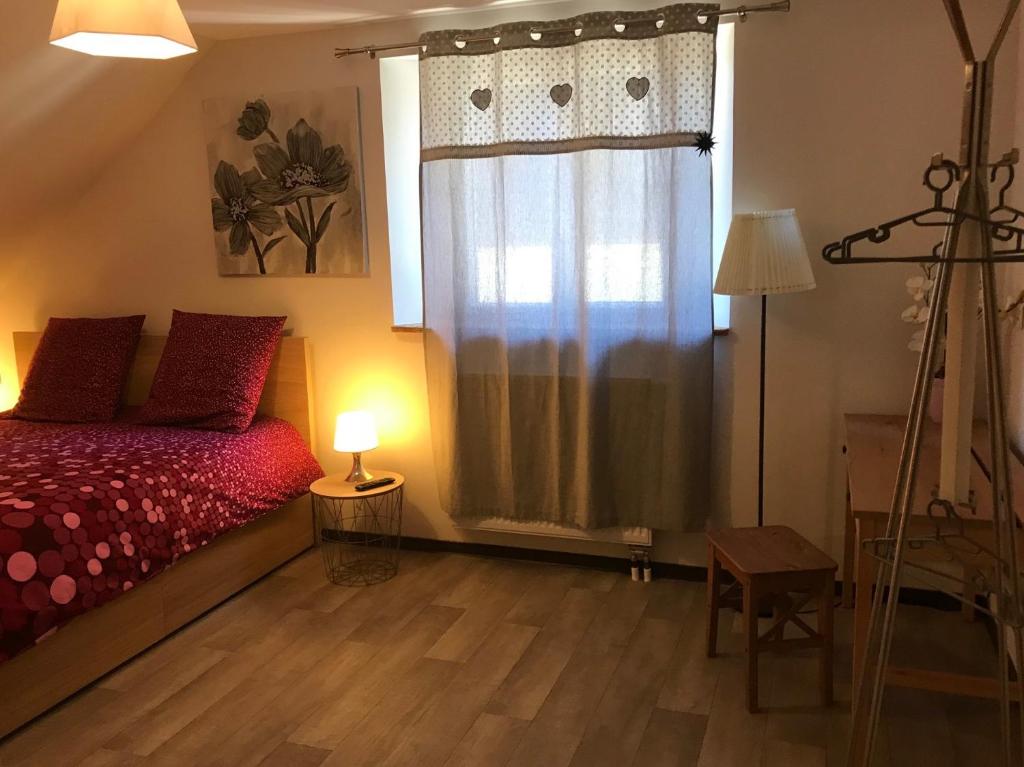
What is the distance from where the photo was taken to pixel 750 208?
2.94 metres

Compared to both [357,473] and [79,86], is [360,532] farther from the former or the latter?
[79,86]

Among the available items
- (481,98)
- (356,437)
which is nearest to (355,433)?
(356,437)

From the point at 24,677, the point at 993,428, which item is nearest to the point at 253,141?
the point at 24,677

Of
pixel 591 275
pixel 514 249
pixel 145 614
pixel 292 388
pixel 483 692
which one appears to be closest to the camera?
pixel 483 692

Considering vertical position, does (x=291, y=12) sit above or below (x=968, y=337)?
above

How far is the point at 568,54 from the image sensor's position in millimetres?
2951

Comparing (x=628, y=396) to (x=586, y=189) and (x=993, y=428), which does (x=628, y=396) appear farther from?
(x=993, y=428)

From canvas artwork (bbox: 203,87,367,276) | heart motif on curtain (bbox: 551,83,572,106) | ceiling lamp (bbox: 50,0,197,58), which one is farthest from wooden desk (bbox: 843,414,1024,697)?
canvas artwork (bbox: 203,87,367,276)

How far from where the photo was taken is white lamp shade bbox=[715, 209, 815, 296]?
2.61 m

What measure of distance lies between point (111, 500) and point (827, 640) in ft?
7.06

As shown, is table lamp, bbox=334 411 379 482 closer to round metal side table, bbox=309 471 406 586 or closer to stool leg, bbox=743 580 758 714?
round metal side table, bbox=309 471 406 586

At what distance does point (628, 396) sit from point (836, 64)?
1.30 meters

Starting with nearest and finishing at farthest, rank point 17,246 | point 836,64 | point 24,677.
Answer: point 24,677 < point 836,64 < point 17,246

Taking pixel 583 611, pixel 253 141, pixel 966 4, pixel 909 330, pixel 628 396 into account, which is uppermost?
pixel 966 4
